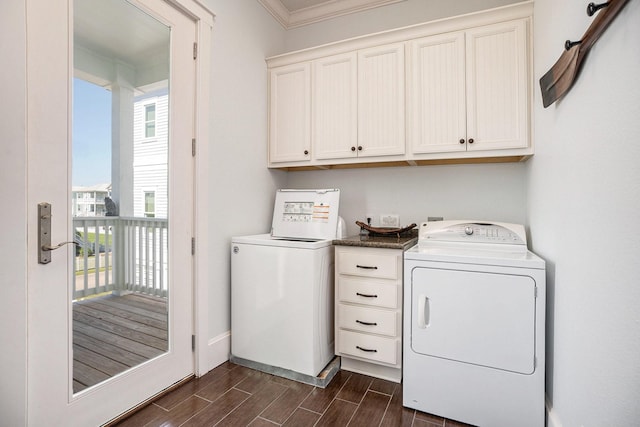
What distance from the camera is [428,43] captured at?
2197 millimetres

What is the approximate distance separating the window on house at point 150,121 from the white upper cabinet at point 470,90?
170 centimetres

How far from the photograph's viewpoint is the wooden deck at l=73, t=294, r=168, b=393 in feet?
4.88

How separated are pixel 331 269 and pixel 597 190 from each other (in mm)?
1537

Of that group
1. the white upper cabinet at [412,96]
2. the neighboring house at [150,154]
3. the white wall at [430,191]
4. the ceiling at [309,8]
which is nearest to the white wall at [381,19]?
the ceiling at [309,8]

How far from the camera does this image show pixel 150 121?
1.83m

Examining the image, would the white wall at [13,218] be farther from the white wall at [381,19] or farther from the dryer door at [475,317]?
the white wall at [381,19]

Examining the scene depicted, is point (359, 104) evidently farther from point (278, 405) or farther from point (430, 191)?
point (278, 405)

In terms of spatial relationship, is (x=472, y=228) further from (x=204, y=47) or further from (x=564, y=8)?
(x=204, y=47)

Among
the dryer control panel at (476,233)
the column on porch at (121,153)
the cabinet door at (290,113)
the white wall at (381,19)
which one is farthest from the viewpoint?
the cabinet door at (290,113)

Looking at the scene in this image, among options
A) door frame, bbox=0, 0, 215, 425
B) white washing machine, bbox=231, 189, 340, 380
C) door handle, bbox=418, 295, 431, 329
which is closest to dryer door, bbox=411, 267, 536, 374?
door handle, bbox=418, 295, 431, 329

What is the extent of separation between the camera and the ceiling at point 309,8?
2.71 metres

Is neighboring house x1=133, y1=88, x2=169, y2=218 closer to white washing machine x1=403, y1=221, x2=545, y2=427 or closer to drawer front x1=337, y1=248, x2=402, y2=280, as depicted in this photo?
drawer front x1=337, y1=248, x2=402, y2=280

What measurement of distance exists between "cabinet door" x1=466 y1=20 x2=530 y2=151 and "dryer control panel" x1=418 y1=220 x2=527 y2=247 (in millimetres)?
519

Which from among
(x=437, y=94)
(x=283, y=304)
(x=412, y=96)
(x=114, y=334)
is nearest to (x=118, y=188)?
(x=114, y=334)
